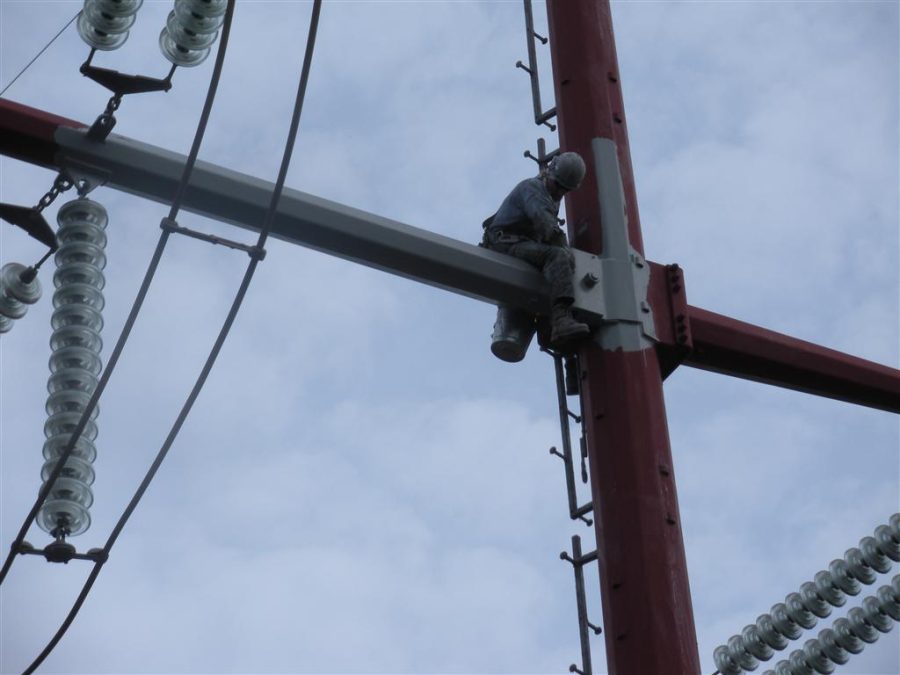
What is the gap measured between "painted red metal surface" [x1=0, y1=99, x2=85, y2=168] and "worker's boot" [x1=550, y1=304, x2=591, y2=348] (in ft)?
8.91

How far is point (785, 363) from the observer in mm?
10547

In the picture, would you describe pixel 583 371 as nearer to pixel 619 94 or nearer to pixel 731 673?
pixel 619 94

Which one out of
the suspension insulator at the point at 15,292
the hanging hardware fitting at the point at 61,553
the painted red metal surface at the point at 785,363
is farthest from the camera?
the painted red metal surface at the point at 785,363

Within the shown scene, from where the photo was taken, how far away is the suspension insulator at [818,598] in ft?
38.4

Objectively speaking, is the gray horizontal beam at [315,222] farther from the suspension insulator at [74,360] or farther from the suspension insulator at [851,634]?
the suspension insulator at [851,634]

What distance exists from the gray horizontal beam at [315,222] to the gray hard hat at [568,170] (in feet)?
1.91

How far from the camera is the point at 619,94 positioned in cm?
1073

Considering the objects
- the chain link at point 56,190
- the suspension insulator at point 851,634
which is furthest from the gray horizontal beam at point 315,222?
the suspension insulator at point 851,634

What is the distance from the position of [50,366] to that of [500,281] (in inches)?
104

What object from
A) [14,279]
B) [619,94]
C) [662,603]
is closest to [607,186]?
[619,94]

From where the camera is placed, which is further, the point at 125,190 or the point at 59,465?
the point at 125,190

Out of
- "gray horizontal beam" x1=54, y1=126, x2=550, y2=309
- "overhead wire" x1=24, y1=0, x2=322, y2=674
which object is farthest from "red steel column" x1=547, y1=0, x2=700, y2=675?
"overhead wire" x1=24, y1=0, x2=322, y2=674

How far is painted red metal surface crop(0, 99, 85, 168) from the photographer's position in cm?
839

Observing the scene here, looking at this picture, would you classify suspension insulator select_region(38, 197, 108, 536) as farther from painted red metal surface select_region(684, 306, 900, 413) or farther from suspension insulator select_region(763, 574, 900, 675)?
suspension insulator select_region(763, 574, 900, 675)
